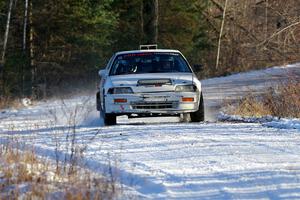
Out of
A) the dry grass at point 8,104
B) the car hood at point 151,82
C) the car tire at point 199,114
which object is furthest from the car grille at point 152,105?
the dry grass at point 8,104

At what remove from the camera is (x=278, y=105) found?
54.1 ft

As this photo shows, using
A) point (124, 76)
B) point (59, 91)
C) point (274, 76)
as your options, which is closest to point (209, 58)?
point (59, 91)

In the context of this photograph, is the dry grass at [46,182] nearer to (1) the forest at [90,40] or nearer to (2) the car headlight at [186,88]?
(2) the car headlight at [186,88]

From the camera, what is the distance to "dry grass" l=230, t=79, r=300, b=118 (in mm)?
15828

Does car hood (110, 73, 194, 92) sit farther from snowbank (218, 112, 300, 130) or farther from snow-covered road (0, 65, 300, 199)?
snowbank (218, 112, 300, 130)

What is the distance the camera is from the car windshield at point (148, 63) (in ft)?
48.4

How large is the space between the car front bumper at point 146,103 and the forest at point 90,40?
2303 centimetres

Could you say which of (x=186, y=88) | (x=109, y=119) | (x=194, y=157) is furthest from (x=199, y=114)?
(x=194, y=157)

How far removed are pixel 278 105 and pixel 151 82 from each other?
4126mm

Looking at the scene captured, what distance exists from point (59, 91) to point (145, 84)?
86.2ft

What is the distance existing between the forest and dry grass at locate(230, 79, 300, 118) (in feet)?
59.8

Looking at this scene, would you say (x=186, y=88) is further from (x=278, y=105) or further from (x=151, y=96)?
(x=278, y=105)

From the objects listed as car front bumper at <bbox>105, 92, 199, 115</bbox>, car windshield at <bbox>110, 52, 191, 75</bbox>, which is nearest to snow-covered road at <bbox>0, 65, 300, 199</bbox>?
car front bumper at <bbox>105, 92, 199, 115</bbox>

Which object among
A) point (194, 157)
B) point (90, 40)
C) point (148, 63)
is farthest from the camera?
point (90, 40)
